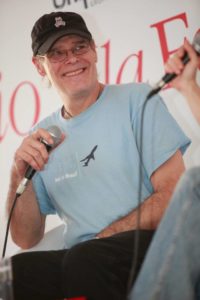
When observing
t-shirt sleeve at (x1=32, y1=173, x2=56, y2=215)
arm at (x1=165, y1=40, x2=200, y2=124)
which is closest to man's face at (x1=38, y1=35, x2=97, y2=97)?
t-shirt sleeve at (x1=32, y1=173, x2=56, y2=215)

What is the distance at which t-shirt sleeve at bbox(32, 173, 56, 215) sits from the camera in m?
Answer: 1.44

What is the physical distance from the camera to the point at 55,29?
4.54 feet

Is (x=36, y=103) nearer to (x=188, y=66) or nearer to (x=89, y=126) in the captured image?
(x=89, y=126)

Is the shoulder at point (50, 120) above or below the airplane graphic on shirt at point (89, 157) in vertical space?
above

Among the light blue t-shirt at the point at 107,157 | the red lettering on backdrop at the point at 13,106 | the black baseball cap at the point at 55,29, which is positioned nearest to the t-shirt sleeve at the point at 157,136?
the light blue t-shirt at the point at 107,157

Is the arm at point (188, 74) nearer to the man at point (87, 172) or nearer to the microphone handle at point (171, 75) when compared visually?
the microphone handle at point (171, 75)

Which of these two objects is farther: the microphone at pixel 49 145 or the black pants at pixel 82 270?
the microphone at pixel 49 145

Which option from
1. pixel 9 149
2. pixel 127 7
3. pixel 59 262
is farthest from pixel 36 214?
pixel 127 7

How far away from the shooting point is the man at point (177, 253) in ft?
2.09

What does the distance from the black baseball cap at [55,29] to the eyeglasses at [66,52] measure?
23 millimetres

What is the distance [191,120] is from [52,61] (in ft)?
1.65

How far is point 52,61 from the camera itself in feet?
4.71

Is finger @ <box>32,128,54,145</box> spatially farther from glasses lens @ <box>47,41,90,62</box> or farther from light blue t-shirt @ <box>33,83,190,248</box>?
glasses lens @ <box>47,41,90,62</box>

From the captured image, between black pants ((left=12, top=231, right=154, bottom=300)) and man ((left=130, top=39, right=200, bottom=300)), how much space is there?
0.15m
